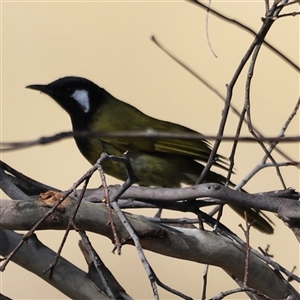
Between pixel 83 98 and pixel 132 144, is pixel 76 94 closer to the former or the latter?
pixel 83 98

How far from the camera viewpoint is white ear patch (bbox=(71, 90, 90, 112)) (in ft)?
5.40

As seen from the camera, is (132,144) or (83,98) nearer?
(132,144)

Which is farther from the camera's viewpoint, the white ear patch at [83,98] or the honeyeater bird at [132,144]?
the white ear patch at [83,98]

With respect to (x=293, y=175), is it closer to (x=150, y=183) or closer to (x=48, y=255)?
(x=150, y=183)

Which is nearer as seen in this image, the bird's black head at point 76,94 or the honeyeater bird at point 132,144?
the honeyeater bird at point 132,144

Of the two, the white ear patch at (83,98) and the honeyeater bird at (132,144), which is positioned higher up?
the white ear patch at (83,98)

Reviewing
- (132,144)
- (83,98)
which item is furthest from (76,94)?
(132,144)

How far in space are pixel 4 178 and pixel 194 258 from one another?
0.34 meters

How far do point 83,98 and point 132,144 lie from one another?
253 millimetres

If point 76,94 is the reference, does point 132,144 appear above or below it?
below

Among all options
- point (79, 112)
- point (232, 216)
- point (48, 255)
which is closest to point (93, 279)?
point (48, 255)

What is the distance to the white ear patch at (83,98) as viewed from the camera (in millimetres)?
1645

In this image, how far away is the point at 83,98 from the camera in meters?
1.67

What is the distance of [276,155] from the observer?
72.2 inches
